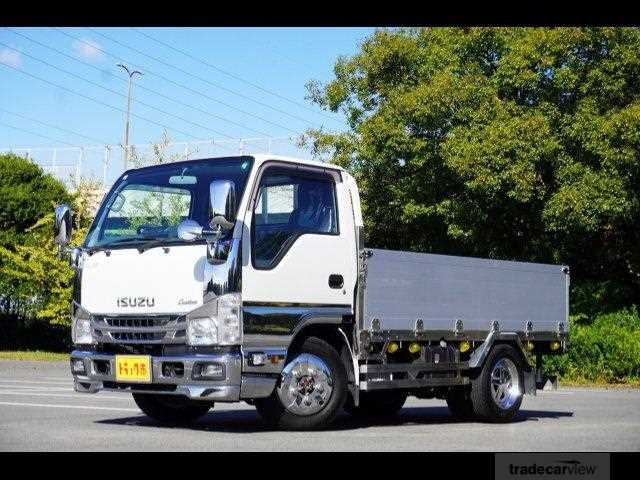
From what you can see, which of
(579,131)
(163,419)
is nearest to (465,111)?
(579,131)

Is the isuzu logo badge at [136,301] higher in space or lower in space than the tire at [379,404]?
higher

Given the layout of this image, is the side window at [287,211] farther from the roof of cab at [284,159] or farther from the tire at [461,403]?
the tire at [461,403]

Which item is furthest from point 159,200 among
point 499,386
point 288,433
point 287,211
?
point 499,386

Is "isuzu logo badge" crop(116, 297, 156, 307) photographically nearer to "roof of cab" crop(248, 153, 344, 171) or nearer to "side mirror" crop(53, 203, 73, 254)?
"side mirror" crop(53, 203, 73, 254)

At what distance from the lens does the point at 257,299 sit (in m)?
10.3

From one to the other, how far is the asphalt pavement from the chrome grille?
0.86 metres

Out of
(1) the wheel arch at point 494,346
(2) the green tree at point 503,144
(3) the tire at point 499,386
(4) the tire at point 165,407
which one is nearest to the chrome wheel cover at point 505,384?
(3) the tire at point 499,386

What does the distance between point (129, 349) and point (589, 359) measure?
16667mm

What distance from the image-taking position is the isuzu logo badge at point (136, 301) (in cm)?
1045

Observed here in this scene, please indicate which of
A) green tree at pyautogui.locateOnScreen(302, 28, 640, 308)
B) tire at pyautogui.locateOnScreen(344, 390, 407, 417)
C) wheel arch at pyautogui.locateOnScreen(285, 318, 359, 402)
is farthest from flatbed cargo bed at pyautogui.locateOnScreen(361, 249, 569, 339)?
green tree at pyautogui.locateOnScreen(302, 28, 640, 308)

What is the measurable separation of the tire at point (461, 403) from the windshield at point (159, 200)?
3670 mm

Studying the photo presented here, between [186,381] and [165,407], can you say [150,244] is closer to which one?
[186,381]
